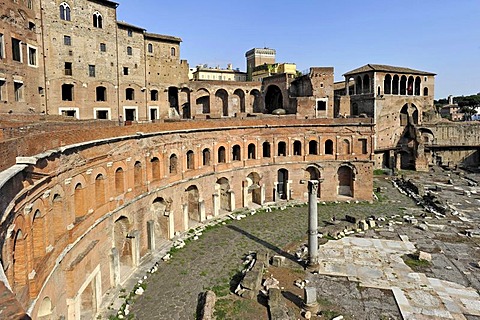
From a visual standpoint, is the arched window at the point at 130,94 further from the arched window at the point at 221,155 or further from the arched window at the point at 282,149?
the arched window at the point at 282,149

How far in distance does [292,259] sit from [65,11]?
25.5 meters

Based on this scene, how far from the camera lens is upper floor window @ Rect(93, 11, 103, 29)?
105 feet

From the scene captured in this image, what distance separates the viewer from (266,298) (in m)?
16.2

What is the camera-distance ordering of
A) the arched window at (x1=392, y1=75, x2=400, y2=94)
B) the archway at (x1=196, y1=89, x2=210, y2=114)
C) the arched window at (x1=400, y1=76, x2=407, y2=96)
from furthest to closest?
the arched window at (x1=400, y1=76, x2=407, y2=96) < the arched window at (x1=392, y1=75, x2=400, y2=94) < the archway at (x1=196, y1=89, x2=210, y2=114)

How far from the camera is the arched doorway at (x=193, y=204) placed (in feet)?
88.6

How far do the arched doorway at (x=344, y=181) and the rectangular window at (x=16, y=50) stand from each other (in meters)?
26.7

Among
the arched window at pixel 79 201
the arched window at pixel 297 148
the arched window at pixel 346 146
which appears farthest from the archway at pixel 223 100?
the arched window at pixel 79 201

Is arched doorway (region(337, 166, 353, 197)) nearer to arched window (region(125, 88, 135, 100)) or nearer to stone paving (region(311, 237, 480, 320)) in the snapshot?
stone paving (region(311, 237, 480, 320))

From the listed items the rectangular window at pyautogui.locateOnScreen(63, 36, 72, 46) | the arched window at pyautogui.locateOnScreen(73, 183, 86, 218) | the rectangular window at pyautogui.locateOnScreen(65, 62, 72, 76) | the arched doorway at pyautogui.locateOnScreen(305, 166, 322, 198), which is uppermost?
the rectangular window at pyautogui.locateOnScreen(63, 36, 72, 46)

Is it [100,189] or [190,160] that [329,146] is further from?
[100,189]

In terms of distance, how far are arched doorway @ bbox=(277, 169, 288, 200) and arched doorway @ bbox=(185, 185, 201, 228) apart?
9268mm

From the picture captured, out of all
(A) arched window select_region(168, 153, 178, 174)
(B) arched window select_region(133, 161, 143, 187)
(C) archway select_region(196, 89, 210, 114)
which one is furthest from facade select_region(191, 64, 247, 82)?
(B) arched window select_region(133, 161, 143, 187)

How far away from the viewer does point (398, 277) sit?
18547 mm

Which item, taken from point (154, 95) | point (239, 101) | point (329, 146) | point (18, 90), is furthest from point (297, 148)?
point (18, 90)
